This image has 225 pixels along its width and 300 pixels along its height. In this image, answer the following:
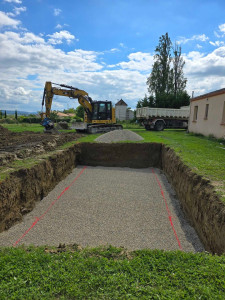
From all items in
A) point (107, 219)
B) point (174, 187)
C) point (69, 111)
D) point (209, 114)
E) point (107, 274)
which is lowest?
point (107, 219)

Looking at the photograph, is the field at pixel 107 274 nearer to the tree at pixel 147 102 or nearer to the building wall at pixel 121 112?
the tree at pixel 147 102

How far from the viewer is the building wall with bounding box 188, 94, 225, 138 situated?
13.2 m

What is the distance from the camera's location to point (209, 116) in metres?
14.8

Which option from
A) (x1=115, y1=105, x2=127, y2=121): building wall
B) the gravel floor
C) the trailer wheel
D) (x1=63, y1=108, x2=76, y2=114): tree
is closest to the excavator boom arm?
the trailer wheel

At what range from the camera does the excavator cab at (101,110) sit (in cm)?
Answer: 1788

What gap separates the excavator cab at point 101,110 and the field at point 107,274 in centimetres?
1531

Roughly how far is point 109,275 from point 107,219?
3.51m

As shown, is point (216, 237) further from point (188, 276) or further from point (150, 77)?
point (150, 77)

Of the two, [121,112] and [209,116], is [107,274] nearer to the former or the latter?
[209,116]

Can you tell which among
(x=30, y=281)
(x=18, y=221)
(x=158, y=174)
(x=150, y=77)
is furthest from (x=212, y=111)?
(x=150, y=77)

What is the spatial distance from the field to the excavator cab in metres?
15.3

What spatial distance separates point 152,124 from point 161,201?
47.9ft

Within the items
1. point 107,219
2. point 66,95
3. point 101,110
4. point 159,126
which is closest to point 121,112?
point 159,126

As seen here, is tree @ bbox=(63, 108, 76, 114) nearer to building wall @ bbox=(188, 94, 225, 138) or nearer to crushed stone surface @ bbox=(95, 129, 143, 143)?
building wall @ bbox=(188, 94, 225, 138)
